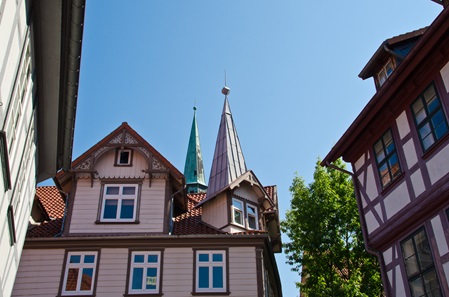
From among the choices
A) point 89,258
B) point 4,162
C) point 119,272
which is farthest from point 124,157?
point 4,162

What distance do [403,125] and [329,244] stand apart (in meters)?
11.2

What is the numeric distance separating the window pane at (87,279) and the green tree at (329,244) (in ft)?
32.2

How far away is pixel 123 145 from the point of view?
22.7 meters

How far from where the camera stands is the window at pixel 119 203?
70.3 feet

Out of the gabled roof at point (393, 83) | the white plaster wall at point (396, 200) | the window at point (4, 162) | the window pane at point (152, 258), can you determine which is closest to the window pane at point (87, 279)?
the window pane at point (152, 258)

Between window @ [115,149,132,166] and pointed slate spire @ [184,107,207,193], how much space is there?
114 ft

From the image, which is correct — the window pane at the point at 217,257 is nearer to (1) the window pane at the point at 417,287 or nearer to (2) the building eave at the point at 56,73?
(2) the building eave at the point at 56,73

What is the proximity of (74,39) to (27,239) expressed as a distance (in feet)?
38.5

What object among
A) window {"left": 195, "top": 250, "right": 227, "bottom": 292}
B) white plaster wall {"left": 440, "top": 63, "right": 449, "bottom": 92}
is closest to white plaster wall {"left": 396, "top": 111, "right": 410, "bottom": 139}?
white plaster wall {"left": 440, "top": 63, "right": 449, "bottom": 92}

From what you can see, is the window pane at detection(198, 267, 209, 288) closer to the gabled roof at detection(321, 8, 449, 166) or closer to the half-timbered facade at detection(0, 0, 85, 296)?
the gabled roof at detection(321, 8, 449, 166)

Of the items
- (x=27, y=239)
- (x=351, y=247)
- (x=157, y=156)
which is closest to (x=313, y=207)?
(x=351, y=247)

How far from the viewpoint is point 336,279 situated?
916 inches

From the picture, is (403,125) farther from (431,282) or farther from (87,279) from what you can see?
(87,279)

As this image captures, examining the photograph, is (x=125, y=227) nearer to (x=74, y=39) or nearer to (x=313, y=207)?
(x=313, y=207)
